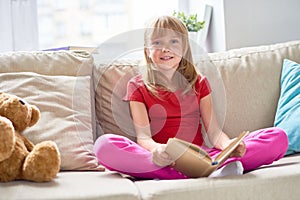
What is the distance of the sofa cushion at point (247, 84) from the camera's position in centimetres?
188

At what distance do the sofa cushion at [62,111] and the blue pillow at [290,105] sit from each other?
2.16ft

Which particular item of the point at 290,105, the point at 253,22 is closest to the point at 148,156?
the point at 290,105

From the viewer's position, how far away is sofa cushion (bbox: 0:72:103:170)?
1.61 meters

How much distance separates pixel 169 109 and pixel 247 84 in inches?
14.1

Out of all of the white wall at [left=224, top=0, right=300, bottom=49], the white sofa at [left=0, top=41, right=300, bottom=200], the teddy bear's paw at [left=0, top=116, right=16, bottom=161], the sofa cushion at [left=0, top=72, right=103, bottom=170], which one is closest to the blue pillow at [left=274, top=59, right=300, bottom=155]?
the white sofa at [left=0, top=41, right=300, bottom=200]

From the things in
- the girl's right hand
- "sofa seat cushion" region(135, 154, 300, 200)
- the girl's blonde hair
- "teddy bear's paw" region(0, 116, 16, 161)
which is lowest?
"sofa seat cushion" region(135, 154, 300, 200)

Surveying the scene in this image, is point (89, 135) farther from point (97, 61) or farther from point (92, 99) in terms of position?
point (97, 61)

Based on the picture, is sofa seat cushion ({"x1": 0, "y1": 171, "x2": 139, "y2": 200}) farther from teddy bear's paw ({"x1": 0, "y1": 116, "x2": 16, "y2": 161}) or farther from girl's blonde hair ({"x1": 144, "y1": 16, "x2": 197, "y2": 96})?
girl's blonde hair ({"x1": 144, "y1": 16, "x2": 197, "y2": 96})

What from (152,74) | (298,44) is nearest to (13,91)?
(152,74)

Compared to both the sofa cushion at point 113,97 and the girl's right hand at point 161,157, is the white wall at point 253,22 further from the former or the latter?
the girl's right hand at point 161,157

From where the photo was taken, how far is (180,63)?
1696mm

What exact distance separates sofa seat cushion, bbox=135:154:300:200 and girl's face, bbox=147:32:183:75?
1.45 feet

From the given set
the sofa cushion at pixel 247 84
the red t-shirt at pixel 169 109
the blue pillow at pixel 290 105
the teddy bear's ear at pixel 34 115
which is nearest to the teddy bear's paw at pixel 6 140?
the teddy bear's ear at pixel 34 115

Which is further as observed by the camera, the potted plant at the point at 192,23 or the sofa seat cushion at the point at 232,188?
the potted plant at the point at 192,23
